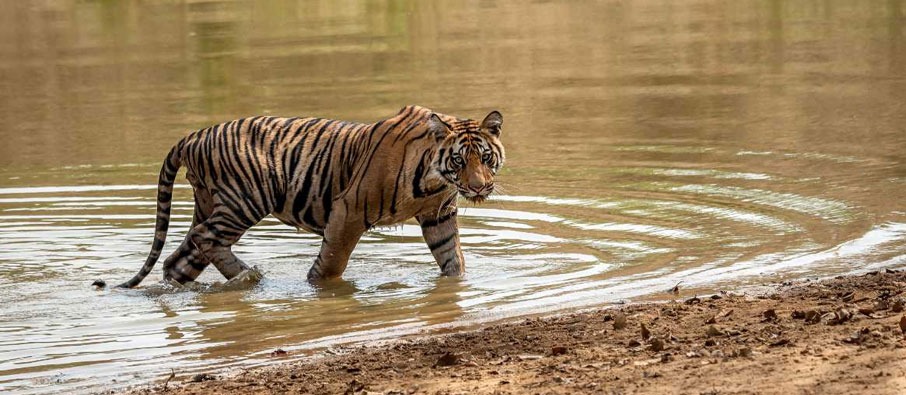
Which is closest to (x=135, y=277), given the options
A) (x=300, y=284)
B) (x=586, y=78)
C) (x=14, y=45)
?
(x=300, y=284)

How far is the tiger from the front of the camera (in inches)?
337

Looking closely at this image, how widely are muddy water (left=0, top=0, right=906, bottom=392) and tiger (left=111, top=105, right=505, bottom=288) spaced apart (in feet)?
0.98

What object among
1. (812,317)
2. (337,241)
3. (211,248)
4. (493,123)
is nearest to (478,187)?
(493,123)

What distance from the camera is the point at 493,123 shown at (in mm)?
8484

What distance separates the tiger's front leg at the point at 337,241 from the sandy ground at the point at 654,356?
1734mm

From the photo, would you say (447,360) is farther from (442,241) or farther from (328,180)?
(328,180)

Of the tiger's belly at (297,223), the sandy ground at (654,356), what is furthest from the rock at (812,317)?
the tiger's belly at (297,223)

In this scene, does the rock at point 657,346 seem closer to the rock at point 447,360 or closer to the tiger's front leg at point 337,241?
the rock at point 447,360

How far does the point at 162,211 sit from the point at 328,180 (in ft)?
3.59

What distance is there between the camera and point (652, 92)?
56.8 ft

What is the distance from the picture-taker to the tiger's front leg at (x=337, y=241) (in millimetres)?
8898

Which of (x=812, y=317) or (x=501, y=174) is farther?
(x=501, y=174)

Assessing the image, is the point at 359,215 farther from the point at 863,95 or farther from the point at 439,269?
the point at 863,95

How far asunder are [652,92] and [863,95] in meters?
2.33
